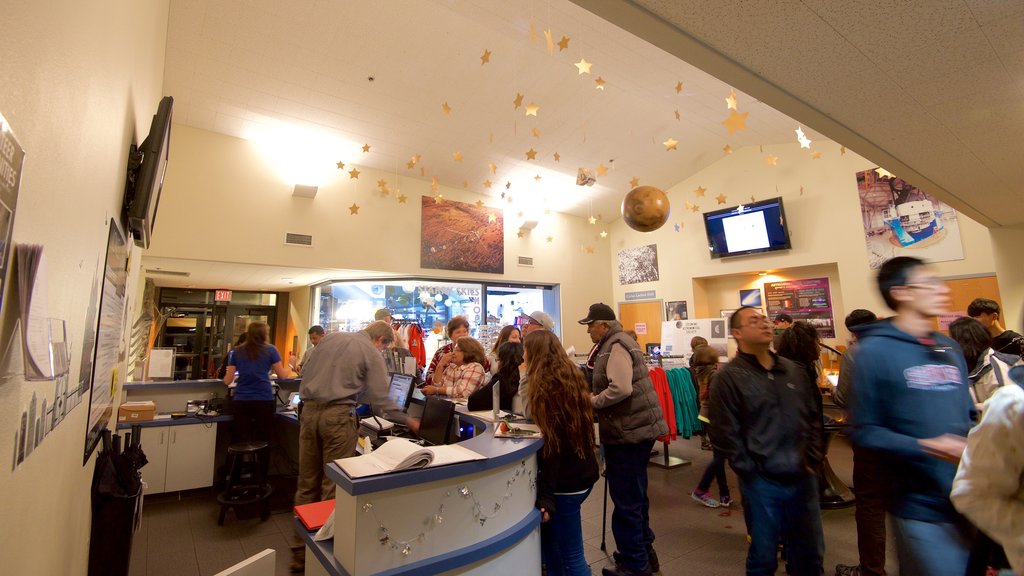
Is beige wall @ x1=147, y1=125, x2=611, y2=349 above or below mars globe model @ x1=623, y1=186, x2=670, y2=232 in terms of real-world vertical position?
above

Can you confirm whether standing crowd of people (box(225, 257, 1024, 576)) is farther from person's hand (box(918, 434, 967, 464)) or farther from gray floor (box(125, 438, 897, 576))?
gray floor (box(125, 438, 897, 576))

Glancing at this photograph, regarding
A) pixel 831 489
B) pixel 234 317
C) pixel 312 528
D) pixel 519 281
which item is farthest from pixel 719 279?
pixel 234 317

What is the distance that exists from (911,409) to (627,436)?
1.49 metres

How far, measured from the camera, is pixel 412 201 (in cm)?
757

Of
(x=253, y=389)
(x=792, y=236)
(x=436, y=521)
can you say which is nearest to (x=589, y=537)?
(x=436, y=521)

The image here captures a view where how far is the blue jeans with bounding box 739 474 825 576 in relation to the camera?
2168 mm

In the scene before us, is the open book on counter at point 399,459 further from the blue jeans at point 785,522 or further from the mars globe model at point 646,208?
the mars globe model at point 646,208

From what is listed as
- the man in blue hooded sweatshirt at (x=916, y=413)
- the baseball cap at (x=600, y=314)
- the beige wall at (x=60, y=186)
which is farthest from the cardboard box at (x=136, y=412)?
the man in blue hooded sweatshirt at (x=916, y=413)

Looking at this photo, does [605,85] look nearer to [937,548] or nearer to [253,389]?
[253,389]

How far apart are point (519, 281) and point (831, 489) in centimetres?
574

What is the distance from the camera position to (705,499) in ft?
13.8

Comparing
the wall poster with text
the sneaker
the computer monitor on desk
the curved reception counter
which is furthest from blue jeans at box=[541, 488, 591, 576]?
the wall poster with text

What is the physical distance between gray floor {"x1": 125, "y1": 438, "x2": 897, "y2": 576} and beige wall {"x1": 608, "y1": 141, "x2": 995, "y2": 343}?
423 centimetres

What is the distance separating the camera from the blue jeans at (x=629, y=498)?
9.08ft
